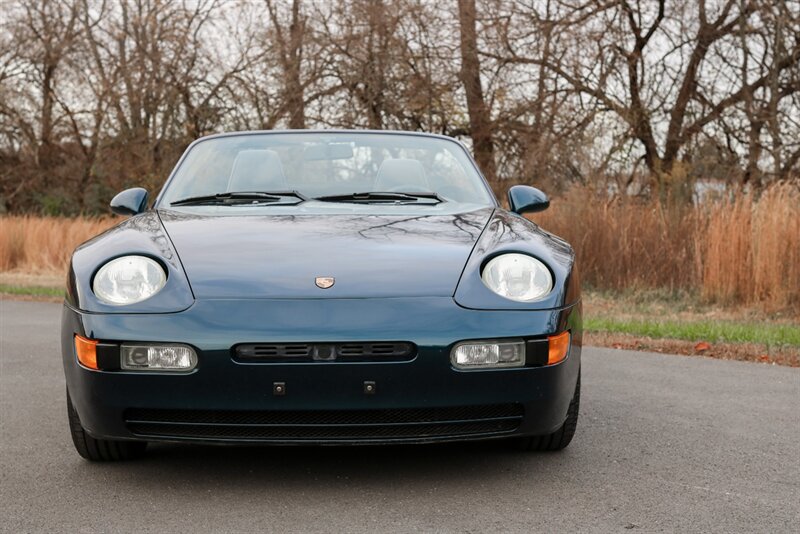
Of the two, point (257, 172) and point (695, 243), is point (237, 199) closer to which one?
point (257, 172)

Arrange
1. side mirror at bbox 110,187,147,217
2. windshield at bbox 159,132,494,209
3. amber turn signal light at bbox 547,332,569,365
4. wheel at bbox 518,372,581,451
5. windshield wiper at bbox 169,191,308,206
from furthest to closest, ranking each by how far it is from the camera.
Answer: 1. side mirror at bbox 110,187,147,217
2. windshield at bbox 159,132,494,209
3. windshield wiper at bbox 169,191,308,206
4. wheel at bbox 518,372,581,451
5. amber turn signal light at bbox 547,332,569,365

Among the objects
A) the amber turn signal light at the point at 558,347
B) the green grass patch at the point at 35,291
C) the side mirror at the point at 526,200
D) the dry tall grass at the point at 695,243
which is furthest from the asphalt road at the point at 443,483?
the green grass patch at the point at 35,291

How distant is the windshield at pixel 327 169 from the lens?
4234mm

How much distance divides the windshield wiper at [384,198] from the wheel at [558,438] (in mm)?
1087

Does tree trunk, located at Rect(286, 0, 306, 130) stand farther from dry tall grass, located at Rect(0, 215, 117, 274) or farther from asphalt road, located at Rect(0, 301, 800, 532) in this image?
asphalt road, located at Rect(0, 301, 800, 532)

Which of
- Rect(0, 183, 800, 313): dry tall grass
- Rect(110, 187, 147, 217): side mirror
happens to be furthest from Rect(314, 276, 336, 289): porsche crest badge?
Rect(0, 183, 800, 313): dry tall grass

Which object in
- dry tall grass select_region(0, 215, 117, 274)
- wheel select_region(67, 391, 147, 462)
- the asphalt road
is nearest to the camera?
the asphalt road

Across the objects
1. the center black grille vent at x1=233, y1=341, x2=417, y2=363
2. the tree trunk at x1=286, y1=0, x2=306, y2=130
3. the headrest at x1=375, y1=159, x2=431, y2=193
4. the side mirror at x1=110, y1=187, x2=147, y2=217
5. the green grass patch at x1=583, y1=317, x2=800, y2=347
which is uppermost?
the tree trunk at x1=286, y1=0, x2=306, y2=130

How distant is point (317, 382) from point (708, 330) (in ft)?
17.9

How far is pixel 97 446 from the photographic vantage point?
3443 millimetres

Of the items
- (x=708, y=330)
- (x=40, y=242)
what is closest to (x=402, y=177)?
(x=708, y=330)

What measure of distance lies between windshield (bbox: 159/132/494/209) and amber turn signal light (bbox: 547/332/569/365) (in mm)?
1189

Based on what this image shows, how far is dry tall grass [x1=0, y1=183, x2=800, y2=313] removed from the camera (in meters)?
9.20

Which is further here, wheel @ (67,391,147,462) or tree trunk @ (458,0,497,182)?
tree trunk @ (458,0,497,182)
